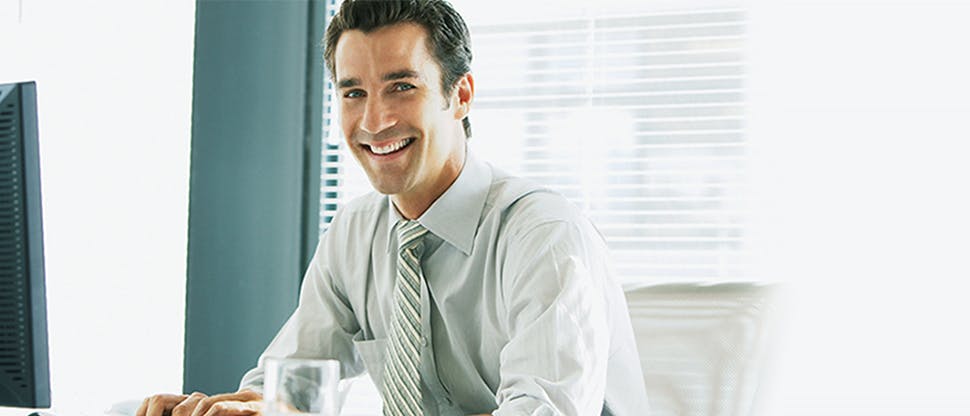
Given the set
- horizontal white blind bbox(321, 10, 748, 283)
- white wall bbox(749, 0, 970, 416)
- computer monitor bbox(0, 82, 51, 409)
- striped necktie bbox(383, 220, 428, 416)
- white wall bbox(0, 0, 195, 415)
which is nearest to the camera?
computer monitor bbox(0, 82, 51, 409)

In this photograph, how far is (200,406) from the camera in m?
1.29

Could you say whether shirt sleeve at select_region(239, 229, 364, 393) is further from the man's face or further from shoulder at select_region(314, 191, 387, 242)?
the man's face

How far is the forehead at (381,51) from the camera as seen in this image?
163cm

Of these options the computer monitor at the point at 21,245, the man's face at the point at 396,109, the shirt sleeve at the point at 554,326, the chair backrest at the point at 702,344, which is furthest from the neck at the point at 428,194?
the computer monitor at the point at 21,245

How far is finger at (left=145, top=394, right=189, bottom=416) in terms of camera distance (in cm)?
133

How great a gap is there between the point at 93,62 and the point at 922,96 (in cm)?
203

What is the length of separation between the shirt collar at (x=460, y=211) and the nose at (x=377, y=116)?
0.49 feet

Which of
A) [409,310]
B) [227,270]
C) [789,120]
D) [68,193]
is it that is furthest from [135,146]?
[789,120]

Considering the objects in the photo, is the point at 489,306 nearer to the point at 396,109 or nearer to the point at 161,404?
the point at 396,109

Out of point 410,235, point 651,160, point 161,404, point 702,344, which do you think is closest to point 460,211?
point 410,235

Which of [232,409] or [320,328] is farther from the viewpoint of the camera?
[320,328]

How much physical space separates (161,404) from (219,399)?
0.08m

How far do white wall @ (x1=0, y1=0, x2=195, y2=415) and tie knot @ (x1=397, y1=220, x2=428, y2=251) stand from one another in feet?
4.08

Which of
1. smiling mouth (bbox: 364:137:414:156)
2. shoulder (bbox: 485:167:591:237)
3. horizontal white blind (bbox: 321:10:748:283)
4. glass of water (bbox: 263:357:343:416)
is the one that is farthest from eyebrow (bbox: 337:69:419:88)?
horizontal white blind (bbox: 321:10:748:283)
